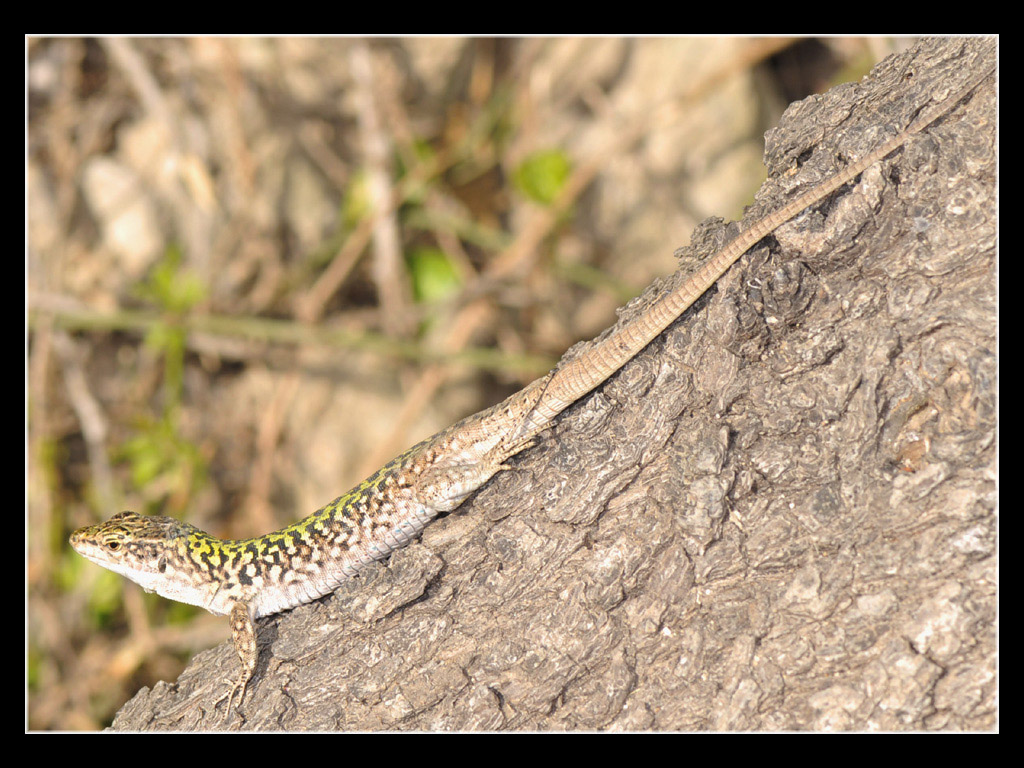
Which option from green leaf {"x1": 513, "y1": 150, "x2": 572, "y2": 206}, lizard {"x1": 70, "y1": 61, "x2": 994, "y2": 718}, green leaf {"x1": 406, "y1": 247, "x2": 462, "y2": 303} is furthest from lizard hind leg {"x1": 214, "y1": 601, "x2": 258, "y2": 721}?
green leaf {"x1": 513, "y1": 150, "x2": 572, "y2": 206}

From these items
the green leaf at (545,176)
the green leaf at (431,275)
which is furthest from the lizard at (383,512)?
the green leaf at (545,176)

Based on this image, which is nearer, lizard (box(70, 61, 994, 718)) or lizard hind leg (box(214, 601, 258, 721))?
lizard (box(70, 61, 994, 718))

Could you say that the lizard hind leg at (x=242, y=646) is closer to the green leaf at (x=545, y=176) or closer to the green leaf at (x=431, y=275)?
the green leaf at (x=431, y=275)

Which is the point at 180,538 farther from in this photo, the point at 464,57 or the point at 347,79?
the point at 464,57

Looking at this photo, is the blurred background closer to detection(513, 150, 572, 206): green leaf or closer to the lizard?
detection(513, 150, 572, 206): green leaf

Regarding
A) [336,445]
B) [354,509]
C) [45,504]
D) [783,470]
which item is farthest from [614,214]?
[45,504]

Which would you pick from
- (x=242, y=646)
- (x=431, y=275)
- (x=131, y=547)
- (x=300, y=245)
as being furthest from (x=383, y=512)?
(x=300, y=245)
